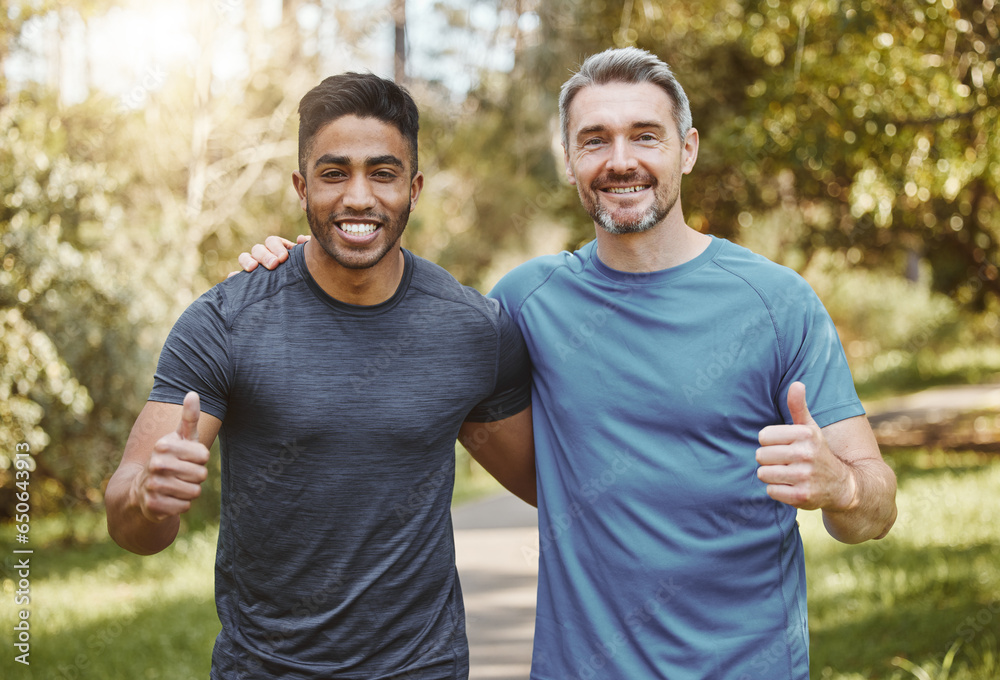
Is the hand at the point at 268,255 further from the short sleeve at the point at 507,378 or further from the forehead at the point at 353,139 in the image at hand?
the short sleeve at the point at 507,378

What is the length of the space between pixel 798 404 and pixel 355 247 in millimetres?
1266

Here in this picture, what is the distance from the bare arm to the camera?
2883 mm

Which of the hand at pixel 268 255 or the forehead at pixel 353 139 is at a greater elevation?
the forehead at pixel 353 139

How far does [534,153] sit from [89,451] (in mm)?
9336

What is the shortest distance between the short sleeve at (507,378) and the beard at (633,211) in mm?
449

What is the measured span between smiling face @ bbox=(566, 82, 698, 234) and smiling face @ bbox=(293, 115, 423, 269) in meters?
0.57

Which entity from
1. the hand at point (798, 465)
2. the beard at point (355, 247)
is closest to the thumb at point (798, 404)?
the hand at point (798, 465)

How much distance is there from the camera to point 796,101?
279 inches

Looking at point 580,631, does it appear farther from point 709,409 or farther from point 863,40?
point 863,40

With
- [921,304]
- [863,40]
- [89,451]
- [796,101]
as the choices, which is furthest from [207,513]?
[921,304]

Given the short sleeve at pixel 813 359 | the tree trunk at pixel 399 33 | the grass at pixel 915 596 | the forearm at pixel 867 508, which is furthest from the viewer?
the tree trunk at pixel 399 33

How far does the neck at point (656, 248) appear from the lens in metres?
2.67

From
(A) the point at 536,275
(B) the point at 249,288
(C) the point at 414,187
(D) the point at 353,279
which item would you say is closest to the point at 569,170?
(A) the point at 536,275

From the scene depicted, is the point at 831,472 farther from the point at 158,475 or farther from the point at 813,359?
the point at 158,475
